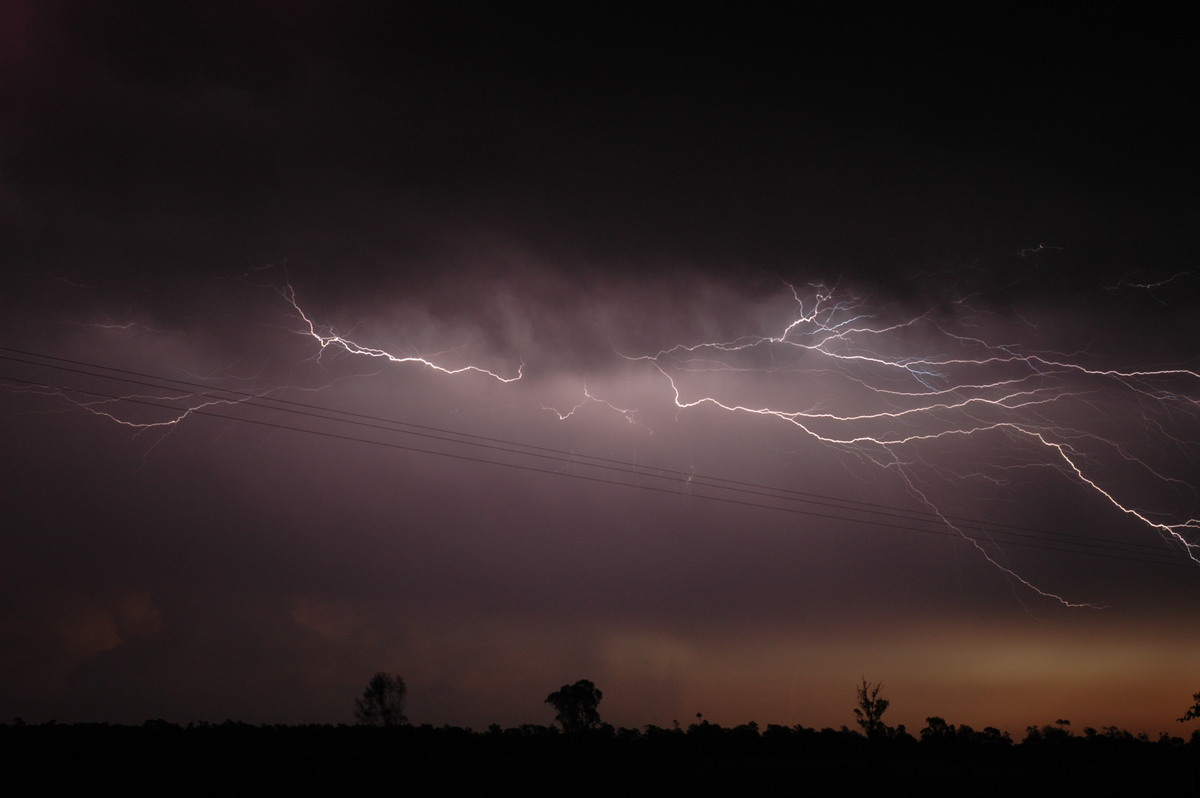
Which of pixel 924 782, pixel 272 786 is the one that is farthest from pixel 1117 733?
pixel 272 786

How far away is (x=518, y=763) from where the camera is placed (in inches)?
868

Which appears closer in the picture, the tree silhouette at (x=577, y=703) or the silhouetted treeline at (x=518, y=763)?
the silhouetted treeline at (x=518, y=763)

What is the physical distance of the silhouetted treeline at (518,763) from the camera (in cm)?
1762

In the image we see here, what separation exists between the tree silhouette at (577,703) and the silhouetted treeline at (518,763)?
54.1 ft

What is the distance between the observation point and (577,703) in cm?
4972

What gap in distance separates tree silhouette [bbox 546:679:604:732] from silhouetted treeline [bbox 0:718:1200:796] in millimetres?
16497

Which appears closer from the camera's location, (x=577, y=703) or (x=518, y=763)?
(x=518, y=763)

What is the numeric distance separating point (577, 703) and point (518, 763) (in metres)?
29.0

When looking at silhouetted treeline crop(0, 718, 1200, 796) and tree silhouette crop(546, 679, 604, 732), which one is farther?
tree silhouette crop(546, 679, 604, 732)

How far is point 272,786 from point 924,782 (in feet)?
51.0

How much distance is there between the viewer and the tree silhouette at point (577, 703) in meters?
48.8

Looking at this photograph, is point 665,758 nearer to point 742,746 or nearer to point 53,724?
point 742,746

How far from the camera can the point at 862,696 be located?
30.7 m

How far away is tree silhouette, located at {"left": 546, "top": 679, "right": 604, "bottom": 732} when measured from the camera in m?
48.8
